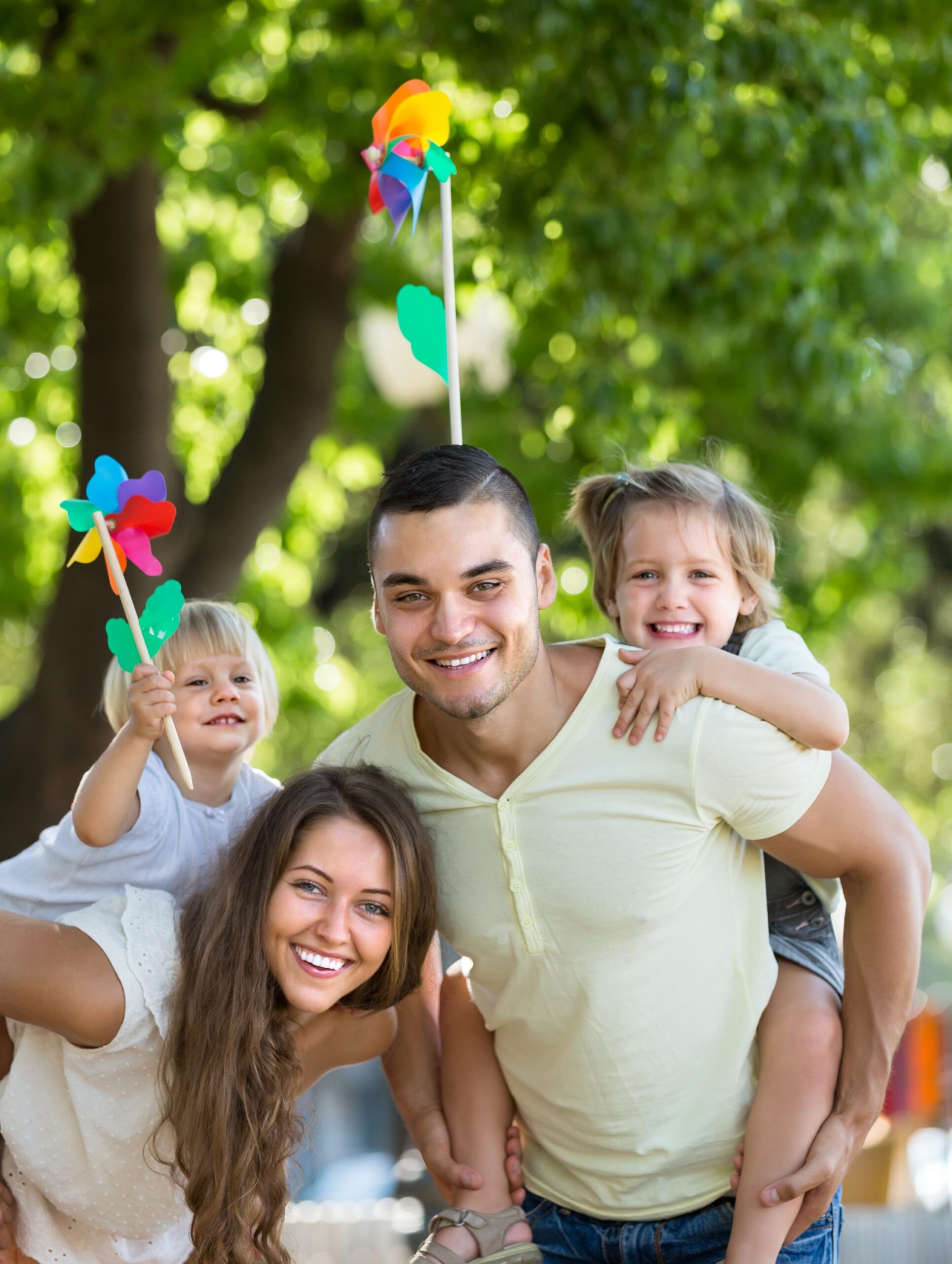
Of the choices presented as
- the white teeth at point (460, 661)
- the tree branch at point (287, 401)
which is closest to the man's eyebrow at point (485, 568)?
the white teeth at point (460, 661)

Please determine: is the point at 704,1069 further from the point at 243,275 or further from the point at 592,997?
the point at 243,275

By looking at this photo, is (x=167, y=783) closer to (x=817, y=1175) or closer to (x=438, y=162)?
(x=438, y=162)

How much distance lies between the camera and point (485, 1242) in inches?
106

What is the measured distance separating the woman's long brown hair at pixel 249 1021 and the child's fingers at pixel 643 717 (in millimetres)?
429

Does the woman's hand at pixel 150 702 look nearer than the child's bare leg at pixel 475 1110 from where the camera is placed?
Yes

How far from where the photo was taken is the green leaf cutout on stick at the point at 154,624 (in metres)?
2.73

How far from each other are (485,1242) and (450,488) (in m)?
1.38

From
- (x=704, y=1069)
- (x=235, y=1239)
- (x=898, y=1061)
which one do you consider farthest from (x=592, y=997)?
(x=898, y=1061)

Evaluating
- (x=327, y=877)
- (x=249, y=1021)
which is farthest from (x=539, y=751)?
(x=249, y=1021)

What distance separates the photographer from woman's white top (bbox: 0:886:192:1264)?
2598mm

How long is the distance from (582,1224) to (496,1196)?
0.17 m

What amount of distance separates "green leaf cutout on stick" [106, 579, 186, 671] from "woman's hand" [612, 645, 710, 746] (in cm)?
85

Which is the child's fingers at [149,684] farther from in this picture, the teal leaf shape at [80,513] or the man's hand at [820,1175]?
the man's hand at [820,1175]

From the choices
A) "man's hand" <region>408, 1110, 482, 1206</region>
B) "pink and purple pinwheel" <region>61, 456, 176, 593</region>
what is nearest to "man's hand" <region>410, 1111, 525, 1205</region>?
"man's hand" <region>408, 1110, 482, 1206</region>
